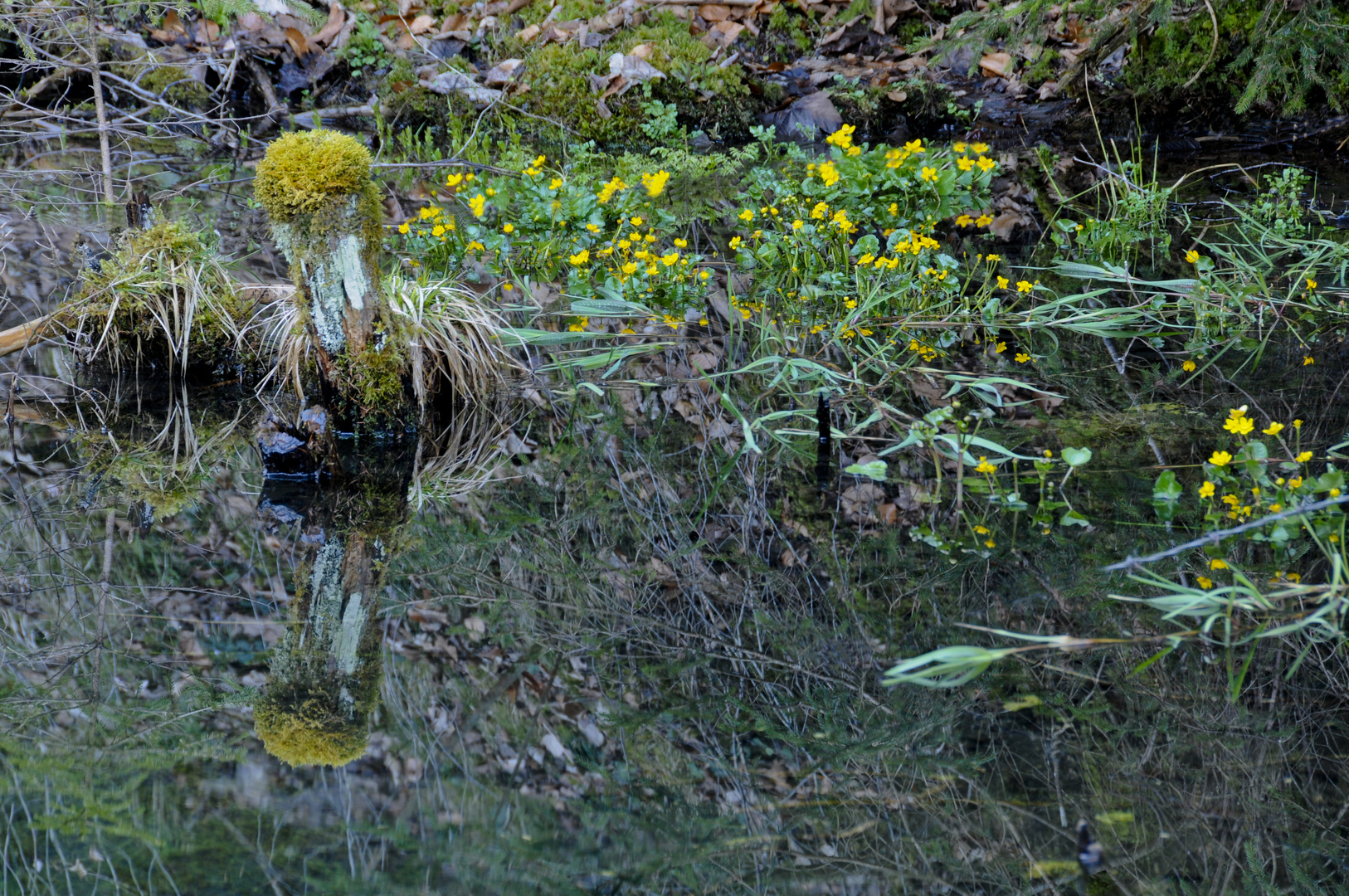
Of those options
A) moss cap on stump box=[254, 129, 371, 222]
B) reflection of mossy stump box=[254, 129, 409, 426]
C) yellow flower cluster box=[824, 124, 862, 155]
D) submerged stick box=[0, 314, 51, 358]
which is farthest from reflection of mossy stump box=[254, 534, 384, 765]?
yellow flower cluster box=[824, 124, 862, 155]

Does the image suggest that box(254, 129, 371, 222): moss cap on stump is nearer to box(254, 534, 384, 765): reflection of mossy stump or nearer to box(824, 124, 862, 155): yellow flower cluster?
box(254, 534, 384, 765): reflection of mossy stump

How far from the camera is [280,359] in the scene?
13.0ft

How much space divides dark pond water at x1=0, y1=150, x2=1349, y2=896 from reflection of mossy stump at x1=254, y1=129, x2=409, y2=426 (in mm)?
327

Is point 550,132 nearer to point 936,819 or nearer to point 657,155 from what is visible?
point 657,155

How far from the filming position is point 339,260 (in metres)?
3.52

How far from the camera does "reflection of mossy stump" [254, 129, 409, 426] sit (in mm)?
3365

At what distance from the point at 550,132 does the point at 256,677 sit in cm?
635

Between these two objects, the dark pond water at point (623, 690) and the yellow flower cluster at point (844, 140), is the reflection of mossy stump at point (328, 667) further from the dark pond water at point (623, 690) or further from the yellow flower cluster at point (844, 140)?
the yellow flower cluster at point (844, 140)

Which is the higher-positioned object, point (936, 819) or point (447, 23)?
point (447, 23)

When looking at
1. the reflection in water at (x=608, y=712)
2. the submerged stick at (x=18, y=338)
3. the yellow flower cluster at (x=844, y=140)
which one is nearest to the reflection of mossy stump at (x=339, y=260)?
the reflection in water at (x=608, y=712)

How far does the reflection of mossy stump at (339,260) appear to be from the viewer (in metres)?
3.37

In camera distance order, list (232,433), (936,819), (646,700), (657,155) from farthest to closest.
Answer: (657,155) → (232,433) → (646,700) → (936,819)

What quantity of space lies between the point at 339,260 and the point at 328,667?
1569mm

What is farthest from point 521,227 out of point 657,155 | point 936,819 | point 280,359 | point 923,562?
point 936,819
